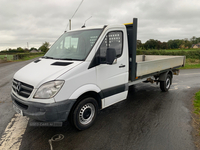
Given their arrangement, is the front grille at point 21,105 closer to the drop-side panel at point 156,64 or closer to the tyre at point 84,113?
the tyre at point 84,113

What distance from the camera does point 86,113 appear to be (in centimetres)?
369

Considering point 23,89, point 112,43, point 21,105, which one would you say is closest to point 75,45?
point 112,43

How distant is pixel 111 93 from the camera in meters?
4.12

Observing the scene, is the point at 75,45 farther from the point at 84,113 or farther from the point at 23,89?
the point at 84,113

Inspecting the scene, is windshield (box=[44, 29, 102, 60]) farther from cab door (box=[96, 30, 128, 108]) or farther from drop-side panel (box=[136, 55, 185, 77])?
drop-side panel (box=[136, 55, 185, 77])

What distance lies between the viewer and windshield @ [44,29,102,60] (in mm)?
3713

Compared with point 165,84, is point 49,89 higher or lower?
higher

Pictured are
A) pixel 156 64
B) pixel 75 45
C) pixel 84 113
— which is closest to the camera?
pixel 84 113

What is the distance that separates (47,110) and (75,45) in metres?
1.78

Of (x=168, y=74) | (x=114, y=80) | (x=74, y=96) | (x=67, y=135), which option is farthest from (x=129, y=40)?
(x=168, y=74)

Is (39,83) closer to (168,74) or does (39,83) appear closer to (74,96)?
(74,96)

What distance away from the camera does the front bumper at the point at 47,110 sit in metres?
2.98

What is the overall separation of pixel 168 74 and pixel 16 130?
625 cm

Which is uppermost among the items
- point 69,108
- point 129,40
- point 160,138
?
point 129,40
